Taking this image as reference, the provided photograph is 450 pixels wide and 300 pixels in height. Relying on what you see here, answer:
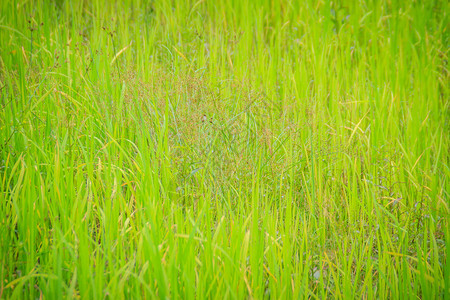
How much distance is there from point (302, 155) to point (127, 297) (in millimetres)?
1307

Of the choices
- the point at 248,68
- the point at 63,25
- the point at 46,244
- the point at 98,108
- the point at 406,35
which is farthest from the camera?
the point at 406,35

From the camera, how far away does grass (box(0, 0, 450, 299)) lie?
1.56 meters

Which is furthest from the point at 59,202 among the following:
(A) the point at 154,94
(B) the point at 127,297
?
(A) the point at 154,94

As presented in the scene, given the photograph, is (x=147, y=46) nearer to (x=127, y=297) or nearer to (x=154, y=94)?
(x=154, y=94)

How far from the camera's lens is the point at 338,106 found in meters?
2.65

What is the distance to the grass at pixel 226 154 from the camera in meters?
1.56

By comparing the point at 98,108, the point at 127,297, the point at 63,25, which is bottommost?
the point at 127,297

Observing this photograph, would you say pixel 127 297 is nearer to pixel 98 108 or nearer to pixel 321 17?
pixel 98 108

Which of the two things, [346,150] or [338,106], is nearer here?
[346,150]

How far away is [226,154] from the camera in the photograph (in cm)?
205

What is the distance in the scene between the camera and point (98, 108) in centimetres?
225

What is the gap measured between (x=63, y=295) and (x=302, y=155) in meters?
1.47

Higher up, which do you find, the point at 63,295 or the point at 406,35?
the point at 406,35

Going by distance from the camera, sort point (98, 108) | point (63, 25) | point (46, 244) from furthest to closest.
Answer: point (63, 25)
point (98, 108)
point (46, 244)
